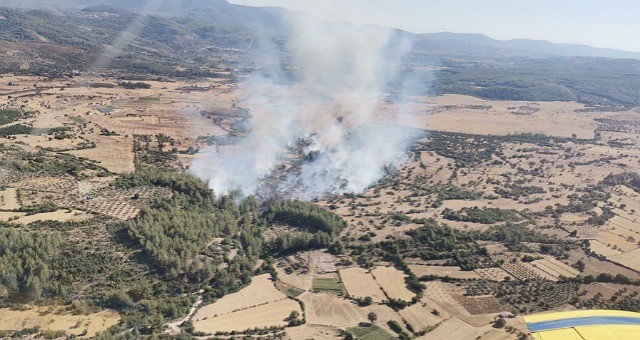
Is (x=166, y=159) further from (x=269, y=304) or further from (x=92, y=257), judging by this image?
(x=269, y=304)

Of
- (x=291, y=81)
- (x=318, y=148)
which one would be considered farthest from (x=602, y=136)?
(x=291, y=81)

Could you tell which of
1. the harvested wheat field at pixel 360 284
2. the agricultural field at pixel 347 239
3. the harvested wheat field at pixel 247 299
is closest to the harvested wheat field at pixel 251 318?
the agricultural field at pixel 347 239

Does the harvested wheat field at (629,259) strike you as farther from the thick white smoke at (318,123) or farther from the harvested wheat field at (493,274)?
the thick white smoke at (318,123)

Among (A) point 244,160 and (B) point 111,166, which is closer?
(B) point 111,166

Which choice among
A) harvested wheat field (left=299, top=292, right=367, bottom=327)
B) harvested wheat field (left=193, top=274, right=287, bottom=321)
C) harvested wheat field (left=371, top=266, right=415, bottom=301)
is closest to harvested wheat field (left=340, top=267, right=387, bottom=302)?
harvested wheat field (left=371, top=266, right=415, bottom=301)

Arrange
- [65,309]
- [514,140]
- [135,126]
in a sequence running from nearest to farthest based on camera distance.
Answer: [65,309] < [135,126] < [514,140]

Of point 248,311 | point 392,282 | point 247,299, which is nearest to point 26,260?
point 247,299

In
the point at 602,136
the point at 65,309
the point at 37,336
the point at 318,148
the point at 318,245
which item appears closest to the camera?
the point at 37,336

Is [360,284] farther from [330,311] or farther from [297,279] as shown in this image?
[297,279]
